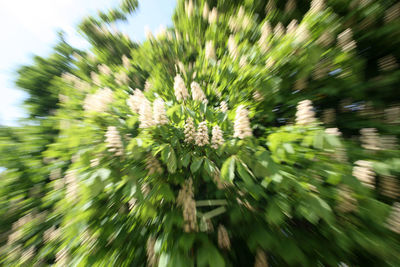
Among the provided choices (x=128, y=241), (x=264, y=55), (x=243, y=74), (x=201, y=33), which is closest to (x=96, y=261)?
(x=128, y=241)

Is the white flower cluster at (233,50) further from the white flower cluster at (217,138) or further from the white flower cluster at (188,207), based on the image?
the white flower cluster at (188,207)

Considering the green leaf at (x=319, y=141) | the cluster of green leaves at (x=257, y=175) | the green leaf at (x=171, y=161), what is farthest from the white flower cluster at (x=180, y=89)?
the green leaf at (x=319, y=141)

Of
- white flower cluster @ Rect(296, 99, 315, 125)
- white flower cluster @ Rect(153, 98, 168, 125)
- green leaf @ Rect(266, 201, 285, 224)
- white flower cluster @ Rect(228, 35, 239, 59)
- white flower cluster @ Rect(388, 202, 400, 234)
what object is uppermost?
white flower cluster @ Rect(228, 35, 239, 59)

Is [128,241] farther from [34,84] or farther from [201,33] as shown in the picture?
[34,84]

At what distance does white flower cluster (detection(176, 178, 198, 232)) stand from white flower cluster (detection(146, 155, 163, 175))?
0.28 m

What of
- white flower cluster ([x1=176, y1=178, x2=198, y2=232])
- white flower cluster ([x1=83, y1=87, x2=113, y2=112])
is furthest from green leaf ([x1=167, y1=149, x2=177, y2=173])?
white flower cluster ([x1=83, y1=87, x2=113, y2=112])

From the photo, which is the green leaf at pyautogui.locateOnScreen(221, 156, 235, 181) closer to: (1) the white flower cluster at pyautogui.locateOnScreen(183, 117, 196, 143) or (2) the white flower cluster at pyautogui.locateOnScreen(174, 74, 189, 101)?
(1) the white flower cluster at pyautogui.locateOnScreen(183, 117, 196, 143)

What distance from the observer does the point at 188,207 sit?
119cm

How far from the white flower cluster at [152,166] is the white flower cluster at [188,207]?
0.28 metres

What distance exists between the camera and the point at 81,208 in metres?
1.02

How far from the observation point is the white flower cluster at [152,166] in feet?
4.05

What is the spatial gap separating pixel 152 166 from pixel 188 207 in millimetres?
435

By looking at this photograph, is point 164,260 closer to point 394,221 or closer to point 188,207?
point 188,207

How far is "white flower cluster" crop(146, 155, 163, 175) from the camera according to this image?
1.23 metres
